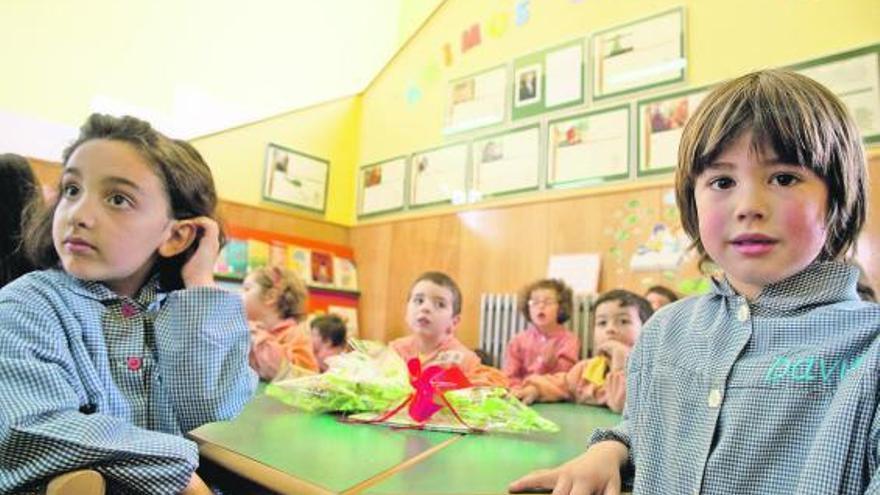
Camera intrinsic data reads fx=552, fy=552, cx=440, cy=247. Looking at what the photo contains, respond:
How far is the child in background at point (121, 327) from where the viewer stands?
1.93 ft

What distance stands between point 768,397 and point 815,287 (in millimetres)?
140

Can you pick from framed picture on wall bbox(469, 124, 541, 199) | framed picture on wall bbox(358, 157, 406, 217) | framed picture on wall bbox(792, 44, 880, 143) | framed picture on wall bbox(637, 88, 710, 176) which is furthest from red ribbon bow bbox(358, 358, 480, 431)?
framed picture on wall bbox(358, 157, 406, 217)

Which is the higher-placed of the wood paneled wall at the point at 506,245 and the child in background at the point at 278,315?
the wood paneled wall at the point at 506,245

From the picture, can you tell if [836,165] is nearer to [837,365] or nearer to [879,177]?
[837,365]

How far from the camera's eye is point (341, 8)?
4141 millimetres

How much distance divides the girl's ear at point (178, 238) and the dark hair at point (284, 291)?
137cm

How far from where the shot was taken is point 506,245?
3123mm

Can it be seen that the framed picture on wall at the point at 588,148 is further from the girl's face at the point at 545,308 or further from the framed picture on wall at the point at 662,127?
the girl's face at the point at 545,308

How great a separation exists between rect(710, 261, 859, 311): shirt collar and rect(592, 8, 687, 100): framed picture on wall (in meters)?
2.30

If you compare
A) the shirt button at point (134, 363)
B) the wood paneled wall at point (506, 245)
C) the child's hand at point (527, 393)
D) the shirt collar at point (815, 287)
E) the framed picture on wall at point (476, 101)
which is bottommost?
the child's hand at point (527, 393)

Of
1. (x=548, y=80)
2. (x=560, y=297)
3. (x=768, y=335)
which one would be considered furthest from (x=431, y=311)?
(x=548, y=80)

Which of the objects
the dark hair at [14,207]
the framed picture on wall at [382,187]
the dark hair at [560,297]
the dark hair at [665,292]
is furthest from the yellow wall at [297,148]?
the dark hair at [665,292]

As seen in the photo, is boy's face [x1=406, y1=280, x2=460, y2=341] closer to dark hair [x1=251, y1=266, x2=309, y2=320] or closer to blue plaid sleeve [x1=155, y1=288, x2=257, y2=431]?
dark hair [x1=251, y1=266, x2=309, y2=320]

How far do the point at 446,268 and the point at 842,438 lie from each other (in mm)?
2864
